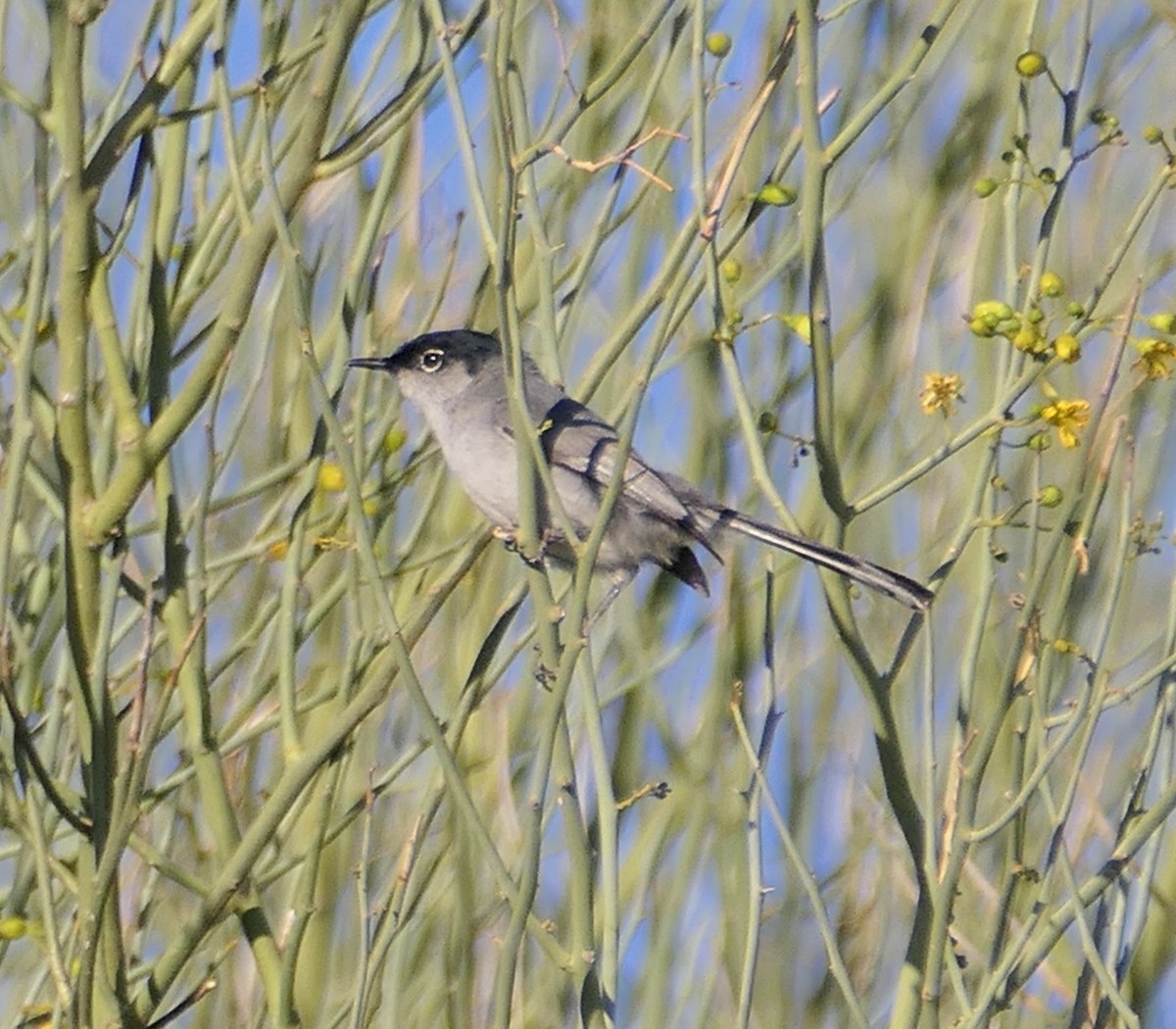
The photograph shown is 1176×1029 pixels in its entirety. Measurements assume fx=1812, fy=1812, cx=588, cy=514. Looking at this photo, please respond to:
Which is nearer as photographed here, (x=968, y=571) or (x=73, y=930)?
(x=73, y=930)

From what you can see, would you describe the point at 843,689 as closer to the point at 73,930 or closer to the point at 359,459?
the point at 359,459

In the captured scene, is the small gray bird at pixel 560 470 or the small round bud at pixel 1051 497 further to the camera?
the small gray bird at pixel 560 470

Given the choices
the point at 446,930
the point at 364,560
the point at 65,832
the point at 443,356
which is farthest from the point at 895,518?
the point at 364,560

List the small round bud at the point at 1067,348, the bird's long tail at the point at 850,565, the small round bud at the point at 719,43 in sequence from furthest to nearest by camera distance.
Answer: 1. the small round bud at the point at 719,43
2. the bird's long tail at the point at 850,565
3. the small round bud at the point at 1067,348

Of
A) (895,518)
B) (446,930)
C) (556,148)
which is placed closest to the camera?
(556,148)

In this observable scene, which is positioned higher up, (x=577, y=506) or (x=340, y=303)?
(x=340, y=303)

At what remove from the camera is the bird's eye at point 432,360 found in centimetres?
395

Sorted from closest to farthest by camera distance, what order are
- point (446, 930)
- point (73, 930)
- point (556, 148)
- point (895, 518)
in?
point (556, 148) < point (73, 930) < point (446, 930) < point (895, 518)

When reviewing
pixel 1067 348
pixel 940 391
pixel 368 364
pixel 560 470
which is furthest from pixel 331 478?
pixel 1067 348

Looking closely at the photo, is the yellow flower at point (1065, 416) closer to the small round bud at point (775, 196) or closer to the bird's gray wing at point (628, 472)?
the small round bud at point (775, 196)

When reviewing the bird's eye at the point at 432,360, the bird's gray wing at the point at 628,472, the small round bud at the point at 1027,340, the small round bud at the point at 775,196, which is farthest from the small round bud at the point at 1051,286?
the bird's eye at the point at 432,360

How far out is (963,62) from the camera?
4.23 metres

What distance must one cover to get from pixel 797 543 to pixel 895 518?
4.30ft

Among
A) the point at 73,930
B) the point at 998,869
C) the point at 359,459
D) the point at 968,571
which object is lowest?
the point at 998,869
